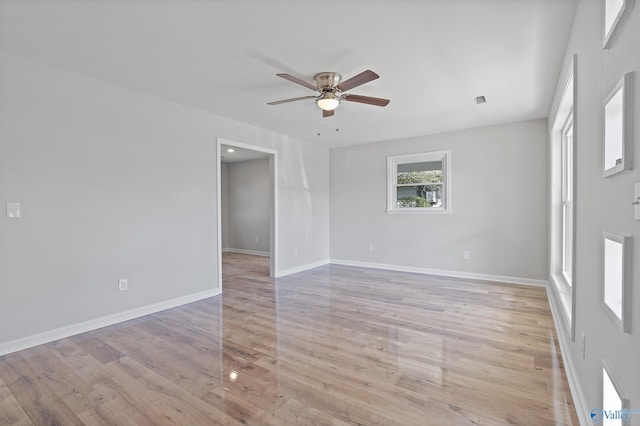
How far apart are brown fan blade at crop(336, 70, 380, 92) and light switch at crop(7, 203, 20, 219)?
9.76 feet

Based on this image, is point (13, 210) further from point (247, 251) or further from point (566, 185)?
point (247, 251)

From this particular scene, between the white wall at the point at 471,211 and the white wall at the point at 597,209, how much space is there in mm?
2817

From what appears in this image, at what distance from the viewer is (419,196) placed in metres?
5.82

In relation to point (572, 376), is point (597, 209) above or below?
above

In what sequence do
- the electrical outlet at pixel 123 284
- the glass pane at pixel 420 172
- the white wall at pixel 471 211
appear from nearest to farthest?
the electrical outlet at pixel 123 284 < the white wall at pixel 471 211 < the glass pane at pixel 420 172

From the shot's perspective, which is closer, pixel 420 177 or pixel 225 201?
pixel 420 177

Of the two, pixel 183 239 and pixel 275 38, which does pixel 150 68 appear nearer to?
pixel 275 38

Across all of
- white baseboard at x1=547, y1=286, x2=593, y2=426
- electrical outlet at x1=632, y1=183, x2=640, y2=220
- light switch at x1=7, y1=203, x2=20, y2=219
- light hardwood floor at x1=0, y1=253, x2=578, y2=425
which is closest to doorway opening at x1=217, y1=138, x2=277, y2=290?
light hardwood floor at x1=0, y1=253, x2=578, y2=425

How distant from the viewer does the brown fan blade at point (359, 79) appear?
2.48 m

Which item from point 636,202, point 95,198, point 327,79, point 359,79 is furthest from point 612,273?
point 95,198

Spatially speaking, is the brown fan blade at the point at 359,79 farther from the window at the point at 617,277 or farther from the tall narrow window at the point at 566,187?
the tall narrow window at the point at 566,187

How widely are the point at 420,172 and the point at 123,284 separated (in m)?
4.86

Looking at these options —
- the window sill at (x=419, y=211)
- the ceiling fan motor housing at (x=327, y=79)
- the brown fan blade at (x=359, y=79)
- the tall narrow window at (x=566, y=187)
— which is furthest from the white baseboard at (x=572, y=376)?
the ceiling fan motor housing at (x=327, y=79)

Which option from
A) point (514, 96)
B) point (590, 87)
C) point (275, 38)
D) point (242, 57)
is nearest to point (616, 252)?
point (590, 87)
